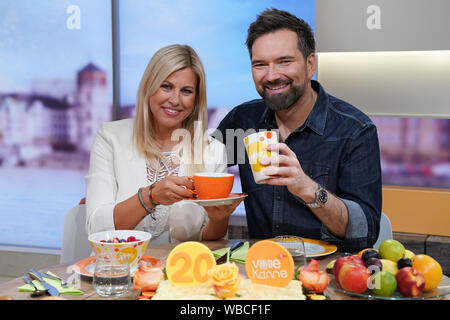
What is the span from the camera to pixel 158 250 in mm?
1561

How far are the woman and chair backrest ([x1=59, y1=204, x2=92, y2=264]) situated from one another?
134 millimetres

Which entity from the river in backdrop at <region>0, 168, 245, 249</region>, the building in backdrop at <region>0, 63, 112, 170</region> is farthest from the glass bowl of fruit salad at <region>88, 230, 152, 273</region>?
the river in backdrop at <region>0, 168, 245, 249</region>

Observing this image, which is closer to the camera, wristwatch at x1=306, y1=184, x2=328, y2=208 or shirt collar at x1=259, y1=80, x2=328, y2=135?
wristwatch at x1=306, y1=184, x2=328, y2=208

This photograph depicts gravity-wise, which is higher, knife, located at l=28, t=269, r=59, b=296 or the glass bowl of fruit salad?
the glass bowl of fruit salad

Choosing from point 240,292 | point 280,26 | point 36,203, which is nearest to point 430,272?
point 240,292

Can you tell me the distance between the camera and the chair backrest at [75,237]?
1.89 m

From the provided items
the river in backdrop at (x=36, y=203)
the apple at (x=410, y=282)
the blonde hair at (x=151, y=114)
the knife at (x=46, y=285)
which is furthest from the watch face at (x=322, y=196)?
the river in backdrop at (x=36, y=203)

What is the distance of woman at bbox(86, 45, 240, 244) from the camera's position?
6.23 ft

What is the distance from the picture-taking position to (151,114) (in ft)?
6.76

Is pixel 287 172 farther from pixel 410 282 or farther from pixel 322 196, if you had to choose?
pixel 410 282

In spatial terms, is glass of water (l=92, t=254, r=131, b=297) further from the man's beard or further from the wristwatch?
the man's beard

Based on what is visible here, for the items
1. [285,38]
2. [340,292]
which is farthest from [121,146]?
[340,292]

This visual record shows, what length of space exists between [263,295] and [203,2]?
121 inches

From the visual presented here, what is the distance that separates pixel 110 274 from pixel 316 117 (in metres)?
1.15
